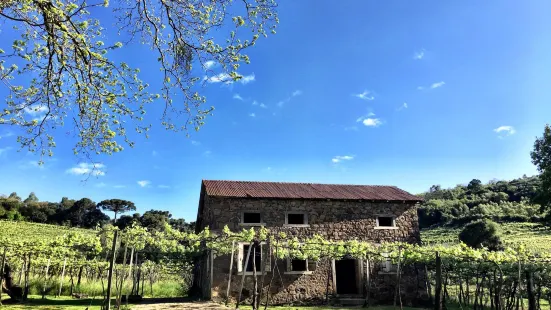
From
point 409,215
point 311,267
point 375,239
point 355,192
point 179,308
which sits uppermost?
point 355,192

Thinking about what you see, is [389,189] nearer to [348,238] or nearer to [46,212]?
[348,238]

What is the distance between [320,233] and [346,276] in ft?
8.22

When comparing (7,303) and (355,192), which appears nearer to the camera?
(7,303)

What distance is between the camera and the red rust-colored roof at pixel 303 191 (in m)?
17.8

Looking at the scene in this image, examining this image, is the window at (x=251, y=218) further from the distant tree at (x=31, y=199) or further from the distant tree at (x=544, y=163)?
the distant tree at (x=31, y=199)

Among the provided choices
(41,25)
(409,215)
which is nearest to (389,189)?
(409,215)

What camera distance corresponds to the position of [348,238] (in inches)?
716

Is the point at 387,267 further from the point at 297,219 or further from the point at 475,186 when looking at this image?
the point at 475,186

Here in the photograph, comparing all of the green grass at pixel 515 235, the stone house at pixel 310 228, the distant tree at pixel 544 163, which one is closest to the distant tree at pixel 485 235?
the green grass at pixel 515 235

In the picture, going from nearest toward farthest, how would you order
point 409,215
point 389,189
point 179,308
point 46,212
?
point 179,308, point 409,215, point 389,189, point 46,212

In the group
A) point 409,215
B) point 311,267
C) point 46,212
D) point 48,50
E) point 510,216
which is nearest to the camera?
point 48,50

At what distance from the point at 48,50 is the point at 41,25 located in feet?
2.32

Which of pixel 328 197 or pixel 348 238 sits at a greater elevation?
pixel 328 197

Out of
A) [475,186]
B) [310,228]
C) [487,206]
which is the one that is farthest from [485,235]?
[475,186]
